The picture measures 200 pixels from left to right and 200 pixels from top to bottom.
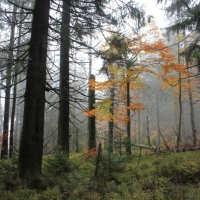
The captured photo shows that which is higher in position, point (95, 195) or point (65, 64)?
point (65, 64)

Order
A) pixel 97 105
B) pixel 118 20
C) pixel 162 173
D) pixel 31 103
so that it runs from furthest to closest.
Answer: pixel 97 105 → pixel 118 20 → pixel 162 173 → pixel 31 103

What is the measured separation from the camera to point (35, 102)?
18.3 ft

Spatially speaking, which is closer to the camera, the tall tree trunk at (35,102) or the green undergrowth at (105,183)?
the green undergrowth at (105,183)

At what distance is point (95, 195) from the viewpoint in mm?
4305

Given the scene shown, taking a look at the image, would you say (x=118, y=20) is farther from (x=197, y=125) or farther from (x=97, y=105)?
(x=197, y=125)

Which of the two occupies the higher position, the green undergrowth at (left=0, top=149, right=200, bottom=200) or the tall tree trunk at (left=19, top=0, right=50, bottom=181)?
the tall tree trunk at (left=19, top=0, right=50, bottom=181)

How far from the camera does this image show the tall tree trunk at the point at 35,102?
5320 mm

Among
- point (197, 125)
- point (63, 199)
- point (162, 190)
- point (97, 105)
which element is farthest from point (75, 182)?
point (197, 125)

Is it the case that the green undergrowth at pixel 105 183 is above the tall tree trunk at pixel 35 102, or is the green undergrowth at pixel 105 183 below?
below

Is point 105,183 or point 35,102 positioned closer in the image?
point 105,183

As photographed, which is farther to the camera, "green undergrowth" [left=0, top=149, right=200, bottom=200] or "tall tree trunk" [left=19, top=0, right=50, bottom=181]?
"tall tree trunk" [left=19, top=0, right=50, bottom=181]

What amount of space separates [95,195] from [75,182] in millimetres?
991

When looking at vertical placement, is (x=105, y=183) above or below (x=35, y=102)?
below

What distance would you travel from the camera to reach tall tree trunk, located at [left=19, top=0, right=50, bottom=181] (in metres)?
5.32
